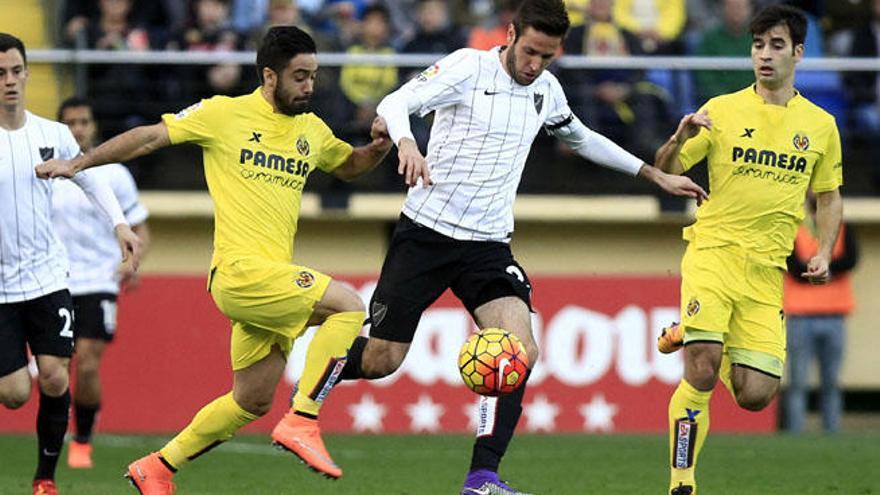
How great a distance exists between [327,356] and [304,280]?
408 mm

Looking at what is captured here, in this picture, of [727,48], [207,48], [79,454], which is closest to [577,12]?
[727,48]

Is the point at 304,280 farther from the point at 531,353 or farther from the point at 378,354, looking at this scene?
the point at 531,353

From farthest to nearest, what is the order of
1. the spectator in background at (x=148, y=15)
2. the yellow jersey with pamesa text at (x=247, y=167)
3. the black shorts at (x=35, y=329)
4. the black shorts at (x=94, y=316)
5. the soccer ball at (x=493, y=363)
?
1. the spectator in background at (x=148, y=15)
2. the black shorts at (x=94, y=316)
3. the black shorts at (x=35, y=329)
4. the yellow jersey with pamesa text at (x=247, y=167)
5. the soccer ball at (x=493, y=363)

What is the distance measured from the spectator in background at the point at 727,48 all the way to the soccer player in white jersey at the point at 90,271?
21.5 feet

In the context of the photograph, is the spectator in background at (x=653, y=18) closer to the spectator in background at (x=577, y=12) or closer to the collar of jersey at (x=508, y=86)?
the spectator in background at (x=577, y=12)

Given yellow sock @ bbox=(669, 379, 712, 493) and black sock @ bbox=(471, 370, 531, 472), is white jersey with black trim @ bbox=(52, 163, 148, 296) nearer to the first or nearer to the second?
black sock @ bbox=(471, 370, 531, 472)

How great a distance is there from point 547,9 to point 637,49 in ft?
29.7

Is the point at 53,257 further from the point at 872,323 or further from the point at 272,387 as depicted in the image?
the point at 872,323

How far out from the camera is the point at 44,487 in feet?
34.0

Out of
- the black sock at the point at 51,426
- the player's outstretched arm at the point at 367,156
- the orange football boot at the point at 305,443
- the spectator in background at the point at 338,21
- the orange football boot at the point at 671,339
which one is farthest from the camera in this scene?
the spectator in background at the point at 338,21

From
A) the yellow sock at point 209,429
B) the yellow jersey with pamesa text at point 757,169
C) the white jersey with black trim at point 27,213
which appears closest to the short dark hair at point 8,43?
the white jersey with black trim at point 27,213

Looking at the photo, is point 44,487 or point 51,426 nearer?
point 44,487

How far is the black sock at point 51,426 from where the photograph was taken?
1048cm

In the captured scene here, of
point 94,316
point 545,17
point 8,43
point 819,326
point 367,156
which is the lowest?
point 819,326
